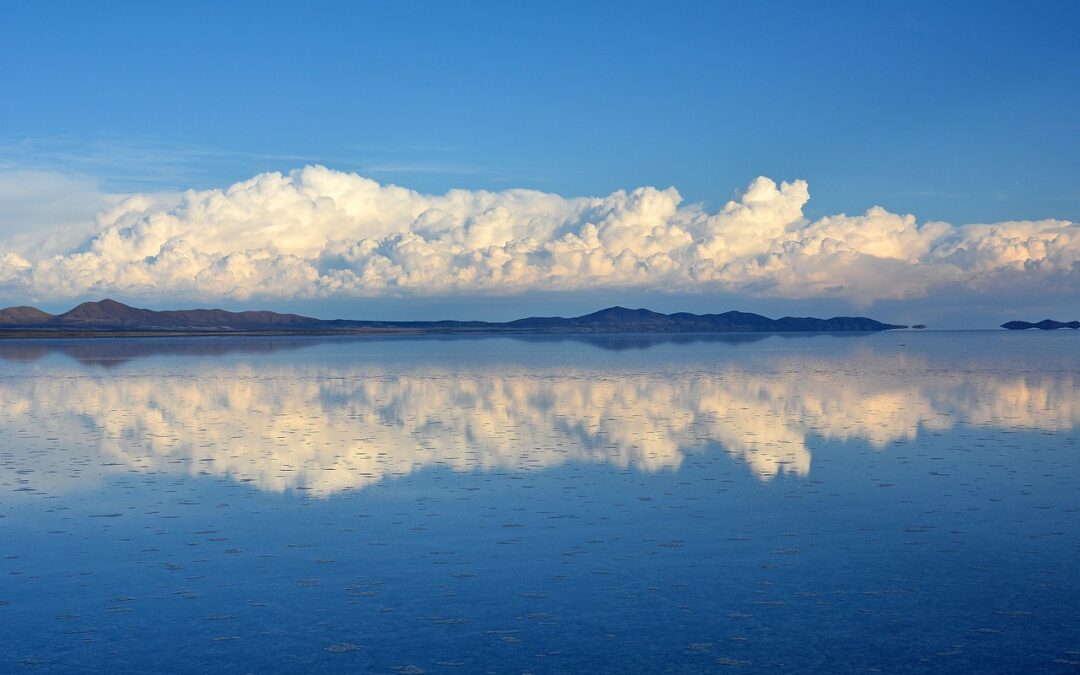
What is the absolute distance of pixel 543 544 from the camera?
15.3 meters

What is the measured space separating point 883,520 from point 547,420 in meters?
16.6

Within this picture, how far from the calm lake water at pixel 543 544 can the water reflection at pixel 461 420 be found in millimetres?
217

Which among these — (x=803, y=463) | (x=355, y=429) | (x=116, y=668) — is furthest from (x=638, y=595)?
(x=355, y=429)

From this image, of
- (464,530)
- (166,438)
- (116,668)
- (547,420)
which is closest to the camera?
(116,668)

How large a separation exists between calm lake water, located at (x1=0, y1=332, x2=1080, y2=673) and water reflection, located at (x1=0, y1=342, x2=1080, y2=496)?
0.71ft

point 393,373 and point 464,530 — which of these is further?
point 393,373

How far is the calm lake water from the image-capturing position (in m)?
10.9

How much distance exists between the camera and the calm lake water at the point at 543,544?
10.9 metres

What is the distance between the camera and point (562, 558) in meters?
14.5

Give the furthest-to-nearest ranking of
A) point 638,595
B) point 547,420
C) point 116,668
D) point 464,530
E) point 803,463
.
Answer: point 547,420 → point 803,463 → point 464,530 → point 638,595 → point 116,668

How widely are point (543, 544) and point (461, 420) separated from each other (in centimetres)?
1764

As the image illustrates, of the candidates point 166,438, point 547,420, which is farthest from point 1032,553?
point 166,438

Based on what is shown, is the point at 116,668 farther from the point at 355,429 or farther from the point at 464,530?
the point at 355,429

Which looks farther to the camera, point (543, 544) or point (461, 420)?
point (461, 420)
